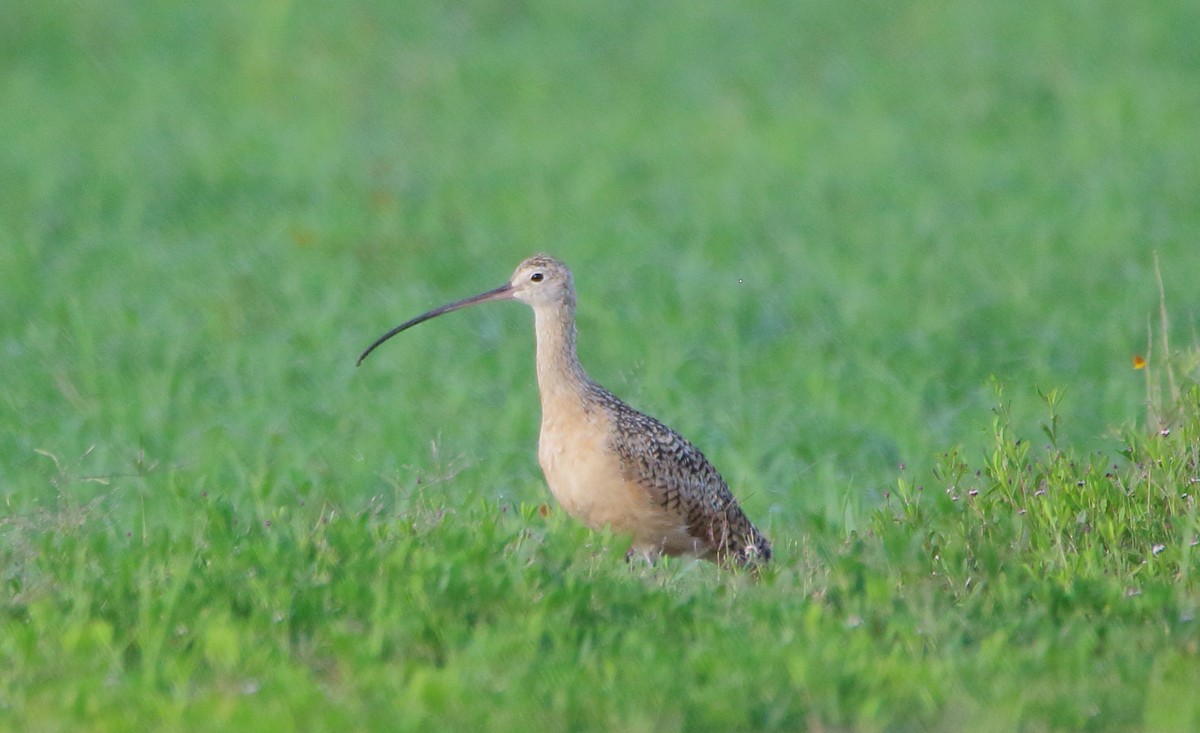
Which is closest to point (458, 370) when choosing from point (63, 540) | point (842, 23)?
point (63, 540)

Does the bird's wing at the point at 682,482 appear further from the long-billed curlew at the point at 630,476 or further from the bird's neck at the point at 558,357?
the bird's neck at the point at 558,357

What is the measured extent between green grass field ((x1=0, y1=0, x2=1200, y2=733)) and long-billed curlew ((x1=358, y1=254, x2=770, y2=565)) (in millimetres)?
315

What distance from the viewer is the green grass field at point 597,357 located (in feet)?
17.9

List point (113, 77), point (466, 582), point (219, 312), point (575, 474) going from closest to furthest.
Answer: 1. point (466, 582)
2. point (575, 474)
3. point (219, 312)
4. point (113, 77)

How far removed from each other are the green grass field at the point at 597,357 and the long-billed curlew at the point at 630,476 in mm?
315

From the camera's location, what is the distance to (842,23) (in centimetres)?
2112

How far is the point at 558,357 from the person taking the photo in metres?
7.86

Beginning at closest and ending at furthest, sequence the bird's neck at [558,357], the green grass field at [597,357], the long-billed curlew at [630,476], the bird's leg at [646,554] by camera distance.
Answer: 1. the green grass field at [597,357]
2. the bird's leg at [646,554]
3. the long-billed curlew at [630,476]
4. the bird's neck at [558,357]

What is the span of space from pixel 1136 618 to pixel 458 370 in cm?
548

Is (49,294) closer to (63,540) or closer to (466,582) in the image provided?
(63,540)

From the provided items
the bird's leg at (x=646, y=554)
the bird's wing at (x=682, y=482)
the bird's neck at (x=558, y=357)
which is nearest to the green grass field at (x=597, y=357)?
the bird's leg at (x=646, y=554)

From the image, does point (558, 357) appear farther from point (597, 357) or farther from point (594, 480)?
point (597, 357)

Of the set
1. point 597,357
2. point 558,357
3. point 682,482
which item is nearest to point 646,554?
point 682,482

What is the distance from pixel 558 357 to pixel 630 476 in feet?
2.32
